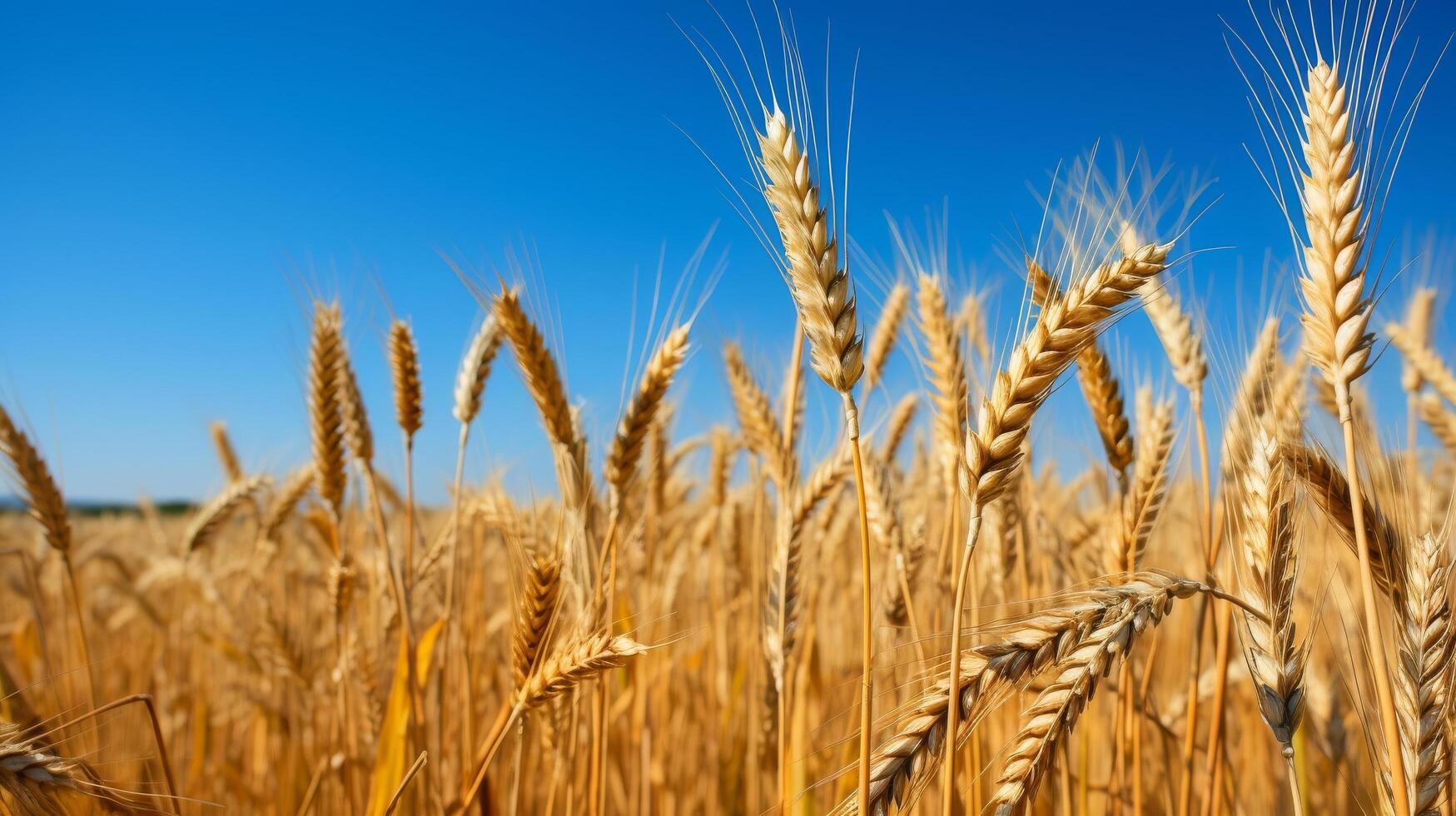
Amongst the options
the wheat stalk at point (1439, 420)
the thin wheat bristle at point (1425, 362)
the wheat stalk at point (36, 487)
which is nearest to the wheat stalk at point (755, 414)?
the wheat stalk at point (36, 487)

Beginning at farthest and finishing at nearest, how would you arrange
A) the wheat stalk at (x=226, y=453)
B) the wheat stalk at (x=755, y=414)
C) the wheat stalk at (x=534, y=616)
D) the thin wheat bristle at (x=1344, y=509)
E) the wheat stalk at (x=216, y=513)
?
the wheat stalk at (x=226, y=453) → the wheat stalk at (x=216, y=513) → the wheat stalk at (x=755, y=414) → the wheat stalk at (x=534, y=616) → the thin wheat bristle at (x=1344, y=509)

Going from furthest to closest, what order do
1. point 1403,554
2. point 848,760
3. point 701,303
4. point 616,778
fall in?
point 616,778, point 848,760, point 701,303, point 1403,554

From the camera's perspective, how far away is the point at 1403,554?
1219 mm

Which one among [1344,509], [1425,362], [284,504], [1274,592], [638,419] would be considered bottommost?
[1274,592]

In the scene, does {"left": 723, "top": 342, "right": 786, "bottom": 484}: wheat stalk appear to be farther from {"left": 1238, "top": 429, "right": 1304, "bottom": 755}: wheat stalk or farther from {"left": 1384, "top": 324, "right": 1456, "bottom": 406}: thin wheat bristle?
{"left": 1384, "top": 324, "right": 1456, "bottom": 406}: thin wheat bristle

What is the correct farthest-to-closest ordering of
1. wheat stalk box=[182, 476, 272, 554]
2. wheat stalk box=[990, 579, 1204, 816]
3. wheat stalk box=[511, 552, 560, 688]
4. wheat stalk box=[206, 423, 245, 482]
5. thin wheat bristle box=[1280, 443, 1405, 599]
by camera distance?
wheat stalk box=[206, 423, 245, 482] < wheat stalk box=[182, 476, 272, 554] < wheat stalk box=[511, 552, 560, 688] < thin wheat bristle box=[1280, 443, 1405, 599] < wheat stalk box=[990, 579, 1204, 816]

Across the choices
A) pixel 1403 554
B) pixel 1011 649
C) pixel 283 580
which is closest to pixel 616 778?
pixel 283 580

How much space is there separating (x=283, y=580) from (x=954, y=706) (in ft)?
9.62

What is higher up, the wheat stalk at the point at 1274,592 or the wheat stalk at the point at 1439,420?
the wheat stalk at the point at 1439,420

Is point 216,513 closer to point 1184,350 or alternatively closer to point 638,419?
point 638,419

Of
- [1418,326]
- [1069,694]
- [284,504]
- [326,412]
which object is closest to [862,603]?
[1069,694]

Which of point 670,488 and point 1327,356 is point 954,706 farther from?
point 670,488

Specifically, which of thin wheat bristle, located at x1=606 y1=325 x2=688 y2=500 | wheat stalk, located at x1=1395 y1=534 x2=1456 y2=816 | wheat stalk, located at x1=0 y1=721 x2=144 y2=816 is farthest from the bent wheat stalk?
wheat stalk, located at x1=0 y1=721 x2=144 y2=816

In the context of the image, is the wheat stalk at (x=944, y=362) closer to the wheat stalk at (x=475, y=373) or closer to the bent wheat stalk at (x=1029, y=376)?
the bent wheat stalk at (x=1029, y=376)
